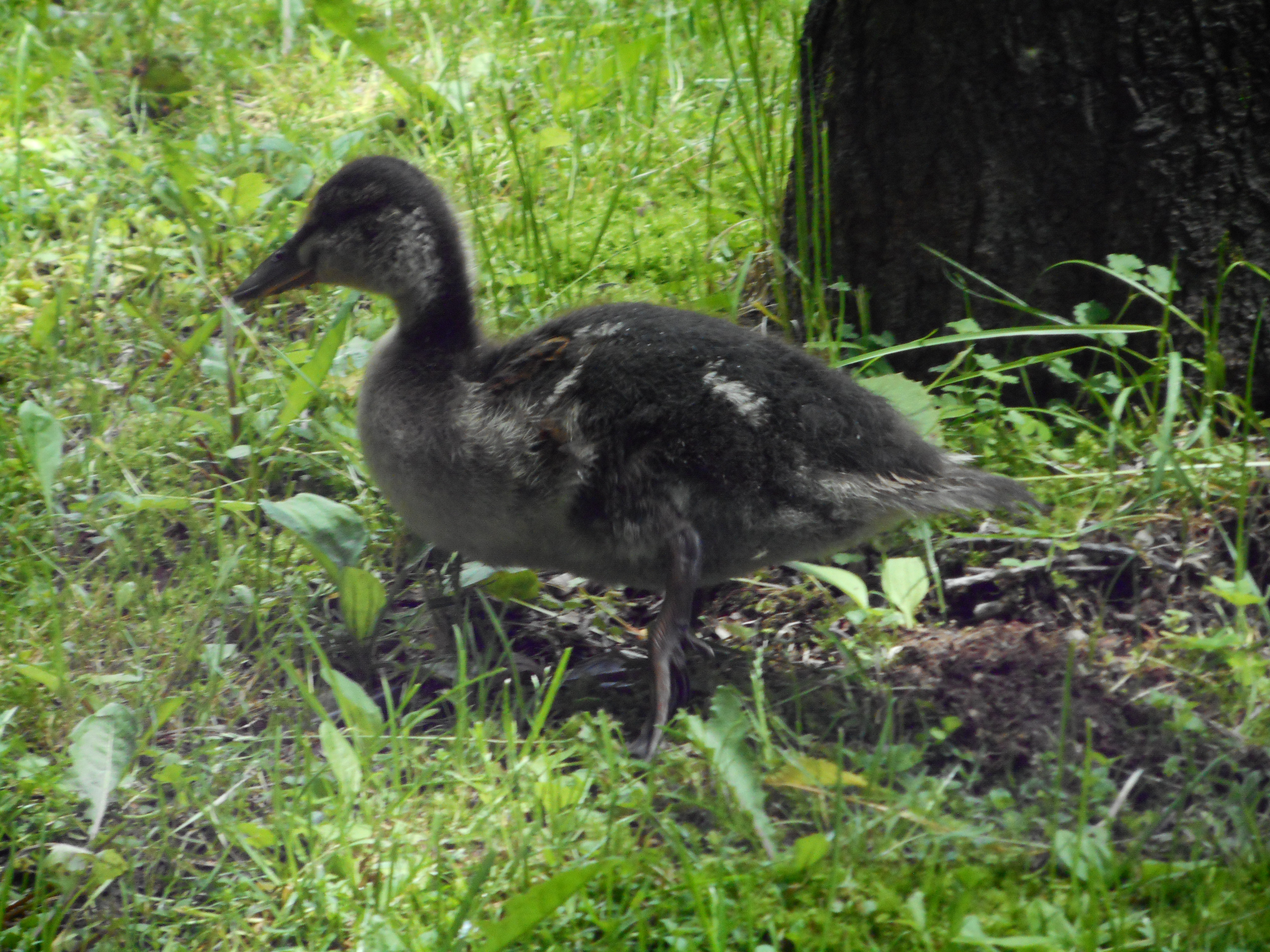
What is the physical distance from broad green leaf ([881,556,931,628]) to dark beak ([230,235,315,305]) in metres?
1.89

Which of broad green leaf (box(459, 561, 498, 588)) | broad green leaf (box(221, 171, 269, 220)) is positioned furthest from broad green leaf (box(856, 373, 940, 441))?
broad green leaf (box(221, 171, 269, 220))

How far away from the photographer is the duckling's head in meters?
3.30

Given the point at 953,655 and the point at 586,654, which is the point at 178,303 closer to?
the point at 586,654

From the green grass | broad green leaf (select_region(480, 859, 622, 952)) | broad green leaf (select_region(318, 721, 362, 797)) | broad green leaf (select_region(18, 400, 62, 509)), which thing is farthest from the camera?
broad green leaf (select_region(18, 400, 62, 509))

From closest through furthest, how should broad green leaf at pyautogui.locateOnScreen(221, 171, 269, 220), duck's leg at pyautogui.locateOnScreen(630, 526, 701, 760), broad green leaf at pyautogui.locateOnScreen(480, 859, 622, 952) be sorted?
broad green leaf at pyautogui.locateOnScreen(480, 859, 622, 952), duck's leg at pyautogui.locateOnScreen(630, 526, 701, 760), broad green leaf at pyautogui.locateOnScreen(221, 171, 269, 220)

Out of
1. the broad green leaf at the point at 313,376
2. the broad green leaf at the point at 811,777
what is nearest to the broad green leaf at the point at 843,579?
the broad green leaf at the point at 811,777

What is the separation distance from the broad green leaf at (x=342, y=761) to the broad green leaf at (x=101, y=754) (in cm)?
46

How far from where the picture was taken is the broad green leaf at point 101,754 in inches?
103

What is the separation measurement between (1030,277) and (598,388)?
143 cm

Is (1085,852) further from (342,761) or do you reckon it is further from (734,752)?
(342,761)

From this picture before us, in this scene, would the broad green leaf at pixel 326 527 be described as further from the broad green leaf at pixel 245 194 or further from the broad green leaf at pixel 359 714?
the broad green leaf at pixel 245 194

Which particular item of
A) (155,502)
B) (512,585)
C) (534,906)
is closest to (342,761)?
(534,906)

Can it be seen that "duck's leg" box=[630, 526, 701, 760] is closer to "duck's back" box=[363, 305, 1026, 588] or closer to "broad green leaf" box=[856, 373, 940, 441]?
"duck's back" box=[363, 305, 1026, 588]

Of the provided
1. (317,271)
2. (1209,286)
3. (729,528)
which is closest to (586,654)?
(729,528)
